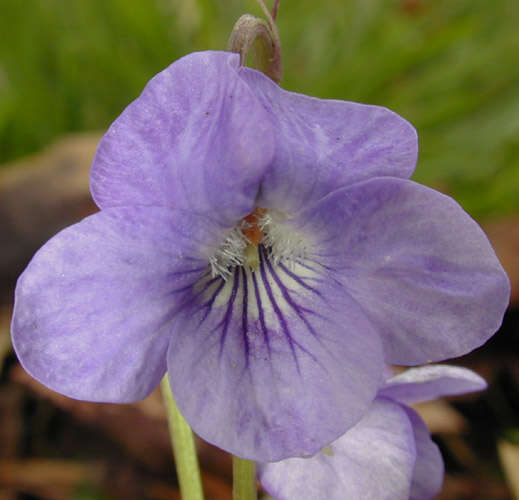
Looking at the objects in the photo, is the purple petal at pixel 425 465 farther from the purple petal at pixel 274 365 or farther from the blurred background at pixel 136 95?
the blurred background at pixel 136 95

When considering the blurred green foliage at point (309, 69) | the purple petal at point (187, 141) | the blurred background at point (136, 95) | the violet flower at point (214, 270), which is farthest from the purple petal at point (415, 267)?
the blurred green foliage at point (309, 69)

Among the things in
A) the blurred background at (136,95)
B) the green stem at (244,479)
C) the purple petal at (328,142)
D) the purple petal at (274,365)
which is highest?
the purple petal at (328,142)

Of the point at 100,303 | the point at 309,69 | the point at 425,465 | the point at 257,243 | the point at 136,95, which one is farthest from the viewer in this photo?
the point at 309,69

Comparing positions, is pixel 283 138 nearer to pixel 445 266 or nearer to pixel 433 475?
pixel 445 266

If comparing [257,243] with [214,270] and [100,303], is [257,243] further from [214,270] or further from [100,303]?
[100,303]

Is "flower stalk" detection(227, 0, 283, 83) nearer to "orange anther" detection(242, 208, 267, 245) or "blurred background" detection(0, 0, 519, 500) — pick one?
"orange anther" detection(242, 208, 267, 245)

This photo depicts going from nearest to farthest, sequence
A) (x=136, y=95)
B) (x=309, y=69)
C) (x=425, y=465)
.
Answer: (x=425, y=465) → (x=136, y=95) → (x=309, y=69)

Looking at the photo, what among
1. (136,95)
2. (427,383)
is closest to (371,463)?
(427,383)
